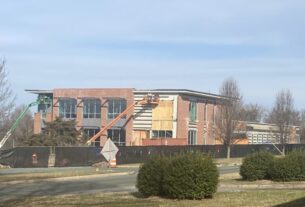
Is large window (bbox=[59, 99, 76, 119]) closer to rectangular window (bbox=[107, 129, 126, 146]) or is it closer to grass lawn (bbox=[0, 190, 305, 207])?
rectangular window (bbox=[107, 129, 126, 146])

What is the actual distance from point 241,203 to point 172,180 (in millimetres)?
2231

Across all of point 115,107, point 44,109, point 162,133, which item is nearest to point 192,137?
point 162,133

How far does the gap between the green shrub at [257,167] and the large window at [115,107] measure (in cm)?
5205

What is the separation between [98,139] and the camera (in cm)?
7538

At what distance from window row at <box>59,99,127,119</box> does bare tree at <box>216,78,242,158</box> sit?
19033 mm

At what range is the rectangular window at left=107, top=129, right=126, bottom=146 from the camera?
75.2 metres

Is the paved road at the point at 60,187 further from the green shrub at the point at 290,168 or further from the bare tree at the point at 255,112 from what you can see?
the bare tree at the point at 255,112

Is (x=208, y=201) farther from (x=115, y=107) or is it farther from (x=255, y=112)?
(x=255, y=112)

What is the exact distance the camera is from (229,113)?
5856 cm

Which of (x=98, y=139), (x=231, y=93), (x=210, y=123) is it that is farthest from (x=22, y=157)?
(x=210, y=123)

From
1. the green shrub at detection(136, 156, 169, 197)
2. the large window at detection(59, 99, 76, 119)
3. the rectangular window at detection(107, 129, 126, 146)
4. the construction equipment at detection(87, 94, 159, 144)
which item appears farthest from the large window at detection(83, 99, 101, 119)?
the green shrub at detection(136, 156, 169, 197)

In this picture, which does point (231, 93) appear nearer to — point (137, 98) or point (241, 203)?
point (137, 98)

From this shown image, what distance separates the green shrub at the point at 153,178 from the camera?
16.1m

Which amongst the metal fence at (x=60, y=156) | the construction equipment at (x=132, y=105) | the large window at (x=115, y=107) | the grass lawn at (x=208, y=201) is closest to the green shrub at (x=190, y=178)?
the grass lawn at (x=208, y=201)
